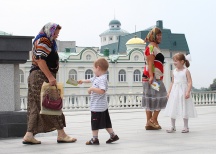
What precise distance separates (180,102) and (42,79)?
2.72 m

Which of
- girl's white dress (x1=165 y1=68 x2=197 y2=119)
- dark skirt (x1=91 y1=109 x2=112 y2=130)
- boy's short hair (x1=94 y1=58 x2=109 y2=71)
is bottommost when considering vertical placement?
dark skirt (x1=91 y1=109 x2=112 y2=130)

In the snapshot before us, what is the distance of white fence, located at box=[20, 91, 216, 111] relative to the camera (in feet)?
72.3

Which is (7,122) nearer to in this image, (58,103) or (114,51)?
(58,103)

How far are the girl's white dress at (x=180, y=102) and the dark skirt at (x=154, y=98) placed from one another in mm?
331

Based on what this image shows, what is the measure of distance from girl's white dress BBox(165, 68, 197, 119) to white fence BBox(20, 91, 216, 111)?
12826 mm

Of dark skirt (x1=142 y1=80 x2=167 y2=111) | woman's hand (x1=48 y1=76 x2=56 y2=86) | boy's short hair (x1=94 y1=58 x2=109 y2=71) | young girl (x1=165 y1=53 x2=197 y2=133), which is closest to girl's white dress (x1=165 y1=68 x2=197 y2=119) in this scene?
young girl (x1=165 y1=53 x2=197 y2=133)

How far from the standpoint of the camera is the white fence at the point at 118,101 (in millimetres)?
22047

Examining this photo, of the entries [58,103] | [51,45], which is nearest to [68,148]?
[58,103]

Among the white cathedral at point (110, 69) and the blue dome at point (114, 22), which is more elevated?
the blue dome at point (114, 22)

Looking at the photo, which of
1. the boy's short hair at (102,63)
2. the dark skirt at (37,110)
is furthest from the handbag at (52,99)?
the boy's short hair at (102,63)

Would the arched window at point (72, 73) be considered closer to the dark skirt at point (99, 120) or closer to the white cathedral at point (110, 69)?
the white cathedral at point (110, 69)

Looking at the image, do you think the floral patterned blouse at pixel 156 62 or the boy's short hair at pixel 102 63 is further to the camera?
the floral patterned blouse at pixel 156 62

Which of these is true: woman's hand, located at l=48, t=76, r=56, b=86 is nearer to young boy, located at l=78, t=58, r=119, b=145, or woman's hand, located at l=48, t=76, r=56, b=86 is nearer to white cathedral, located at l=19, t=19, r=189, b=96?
young boy, located at l=78, t=58, r=119, b=145

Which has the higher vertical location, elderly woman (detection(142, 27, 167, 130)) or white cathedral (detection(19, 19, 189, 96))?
white cathedral (detection(19, 19, 189, 96))
